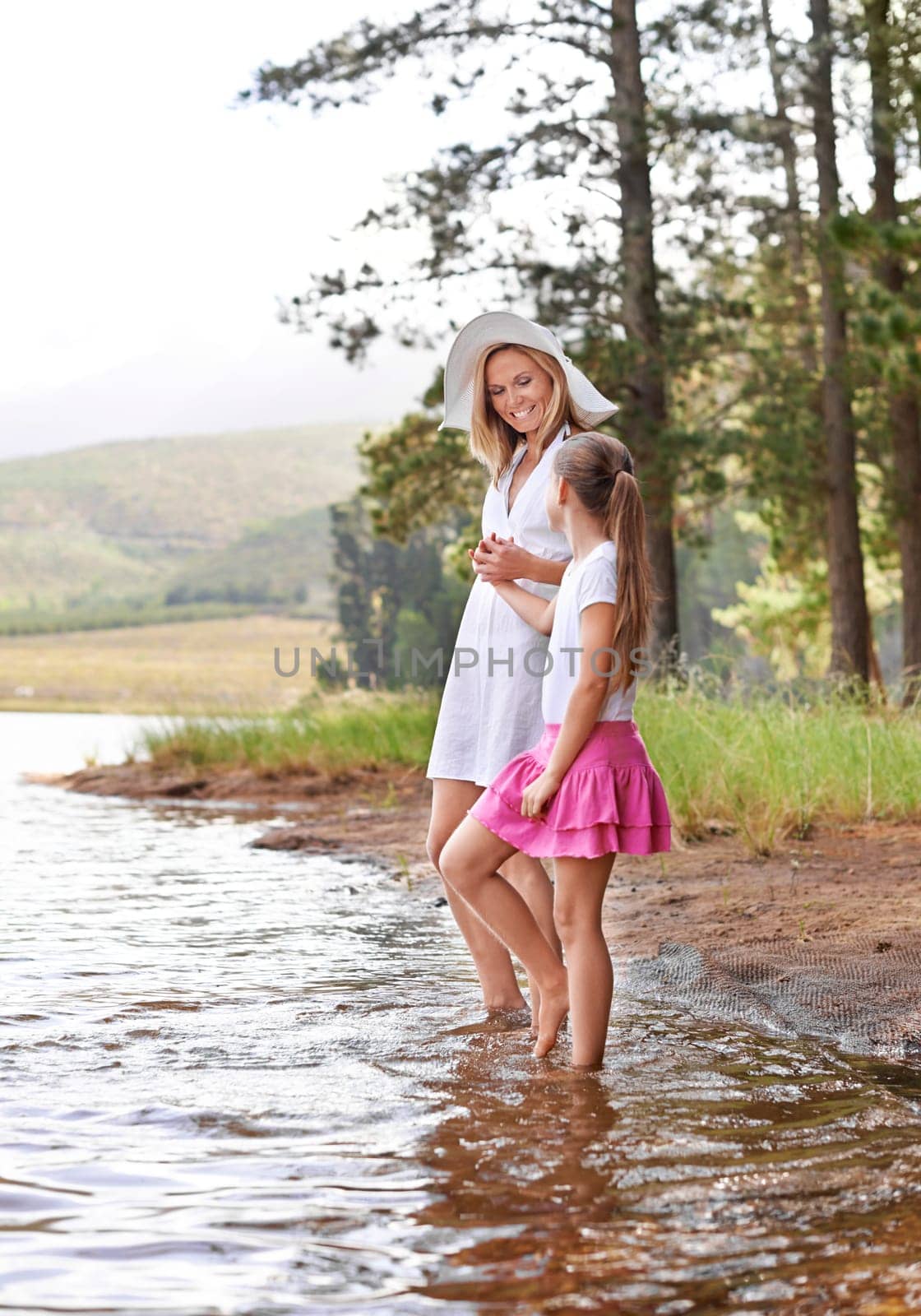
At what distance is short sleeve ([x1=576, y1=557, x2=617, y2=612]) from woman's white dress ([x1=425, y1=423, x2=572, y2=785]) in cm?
41

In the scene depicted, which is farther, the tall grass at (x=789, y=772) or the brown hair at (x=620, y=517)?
the tall grass at (x=789, y=772)

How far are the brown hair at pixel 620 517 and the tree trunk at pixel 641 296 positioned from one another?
1216cm

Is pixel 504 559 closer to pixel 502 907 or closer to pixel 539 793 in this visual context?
pixel 539 793

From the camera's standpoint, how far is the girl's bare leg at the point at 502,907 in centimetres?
389

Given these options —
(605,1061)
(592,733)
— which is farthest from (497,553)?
(605,1061)

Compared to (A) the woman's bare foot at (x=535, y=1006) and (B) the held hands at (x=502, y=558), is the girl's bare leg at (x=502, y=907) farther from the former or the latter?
(B) the held hands at (x=502, y=558)

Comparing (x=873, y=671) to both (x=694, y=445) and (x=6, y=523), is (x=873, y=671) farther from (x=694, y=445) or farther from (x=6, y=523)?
A: (x=6, y=523)

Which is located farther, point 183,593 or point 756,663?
point 183,593

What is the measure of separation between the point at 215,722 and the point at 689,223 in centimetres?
818

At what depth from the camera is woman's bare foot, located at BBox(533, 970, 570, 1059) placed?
3.90 metres

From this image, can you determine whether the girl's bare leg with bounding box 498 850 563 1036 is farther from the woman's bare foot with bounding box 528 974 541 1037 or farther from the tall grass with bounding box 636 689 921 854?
the tall grass with bounding box 636 689 921 854

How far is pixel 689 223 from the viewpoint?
1738 centimetres

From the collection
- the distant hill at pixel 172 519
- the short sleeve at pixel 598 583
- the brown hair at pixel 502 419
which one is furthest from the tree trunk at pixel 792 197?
the distant hill at pixel 172 519

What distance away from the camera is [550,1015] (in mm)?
3930
